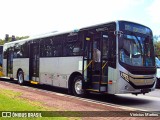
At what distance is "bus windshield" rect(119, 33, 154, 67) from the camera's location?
470 inches

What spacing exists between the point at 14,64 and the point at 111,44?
39.3ft

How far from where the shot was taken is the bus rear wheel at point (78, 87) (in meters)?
13.9

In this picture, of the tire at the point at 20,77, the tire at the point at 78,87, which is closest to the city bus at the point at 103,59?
the tire at the point at 78,87

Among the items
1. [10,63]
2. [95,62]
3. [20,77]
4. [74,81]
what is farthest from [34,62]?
[95,62]

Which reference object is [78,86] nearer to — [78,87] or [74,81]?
[78,87]

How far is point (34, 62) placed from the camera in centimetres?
1903

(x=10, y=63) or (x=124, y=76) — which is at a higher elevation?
(x=10, y=63)

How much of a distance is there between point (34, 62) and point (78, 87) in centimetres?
574

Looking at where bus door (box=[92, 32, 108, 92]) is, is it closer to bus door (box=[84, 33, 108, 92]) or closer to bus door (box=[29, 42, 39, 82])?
bus door (box=[84, 33, 108, 92])

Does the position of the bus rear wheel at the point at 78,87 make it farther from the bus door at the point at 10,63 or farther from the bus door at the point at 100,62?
the bus door at the point at 10,63

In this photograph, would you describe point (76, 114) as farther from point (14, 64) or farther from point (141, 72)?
point (14, 64)

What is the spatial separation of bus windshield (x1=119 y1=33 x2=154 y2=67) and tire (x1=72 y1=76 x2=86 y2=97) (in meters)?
2.91

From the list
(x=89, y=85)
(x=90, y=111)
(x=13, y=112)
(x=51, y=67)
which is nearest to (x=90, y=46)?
(x=89, y=85)

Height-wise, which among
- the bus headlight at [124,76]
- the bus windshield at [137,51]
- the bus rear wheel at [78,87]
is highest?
the bus windshield at [137,51]
